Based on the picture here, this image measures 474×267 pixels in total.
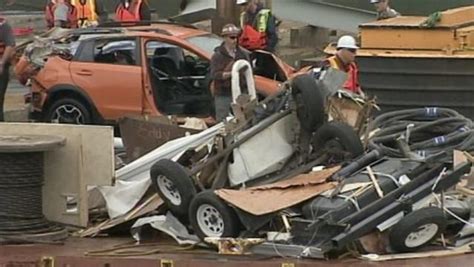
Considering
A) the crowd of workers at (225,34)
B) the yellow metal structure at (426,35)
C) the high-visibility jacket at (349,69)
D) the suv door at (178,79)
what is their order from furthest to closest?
the suv door at (178,79), the yellow metal structure at (426,35), the crowd of workers at (225,34), the high-visibility jacket at (349,69)

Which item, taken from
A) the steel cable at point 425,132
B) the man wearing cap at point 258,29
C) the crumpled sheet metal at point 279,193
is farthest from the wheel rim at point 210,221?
the man wearing cap at point 258,29

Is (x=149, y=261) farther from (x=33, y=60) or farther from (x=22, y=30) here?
(x=22, y=30)

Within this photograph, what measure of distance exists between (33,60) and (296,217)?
28.7 ft

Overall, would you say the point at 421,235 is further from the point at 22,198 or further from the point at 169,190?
the point at 22,198

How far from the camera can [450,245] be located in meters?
7.42

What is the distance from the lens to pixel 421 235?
7.20m

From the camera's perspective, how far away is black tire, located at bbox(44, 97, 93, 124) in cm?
1538

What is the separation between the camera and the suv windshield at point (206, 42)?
15.2 m

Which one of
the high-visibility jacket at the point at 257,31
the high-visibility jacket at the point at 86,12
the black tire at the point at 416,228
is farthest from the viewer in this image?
the high-visibility jacket at the point at 86,12

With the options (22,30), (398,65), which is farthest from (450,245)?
(22,30)

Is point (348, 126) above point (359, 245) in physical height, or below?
above

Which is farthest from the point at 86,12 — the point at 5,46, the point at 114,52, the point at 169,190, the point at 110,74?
the point at 169,190

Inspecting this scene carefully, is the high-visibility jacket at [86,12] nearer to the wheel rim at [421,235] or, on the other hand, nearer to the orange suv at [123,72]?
the orange suv at [123,72]

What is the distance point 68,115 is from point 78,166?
A: 746 cm
